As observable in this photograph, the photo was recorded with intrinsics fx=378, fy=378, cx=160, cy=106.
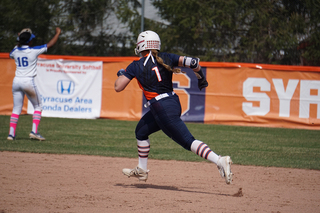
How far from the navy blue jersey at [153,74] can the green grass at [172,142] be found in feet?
9.38

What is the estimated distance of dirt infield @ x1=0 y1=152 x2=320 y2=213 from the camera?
164 inches

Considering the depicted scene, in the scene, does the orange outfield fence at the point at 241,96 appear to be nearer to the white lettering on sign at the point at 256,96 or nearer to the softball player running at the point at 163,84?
the white lettering on sign at the point at 256,96

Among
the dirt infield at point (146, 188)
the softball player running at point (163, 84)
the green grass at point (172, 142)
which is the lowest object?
the dirt infield at point (146, 188)

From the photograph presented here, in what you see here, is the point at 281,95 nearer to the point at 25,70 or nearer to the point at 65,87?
the point at 65,87

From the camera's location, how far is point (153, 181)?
5.58m

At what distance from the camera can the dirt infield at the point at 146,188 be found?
13.7 feet

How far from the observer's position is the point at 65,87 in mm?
13422

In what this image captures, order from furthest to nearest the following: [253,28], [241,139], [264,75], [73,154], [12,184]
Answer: [253,28] < [264,75] < [241,139] < [73,154] < [12,184]

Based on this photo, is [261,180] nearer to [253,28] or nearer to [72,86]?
[72,86]

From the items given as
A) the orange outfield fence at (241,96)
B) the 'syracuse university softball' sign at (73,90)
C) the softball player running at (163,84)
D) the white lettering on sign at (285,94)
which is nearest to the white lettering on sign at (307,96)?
the orange outfield fence at (241,96)

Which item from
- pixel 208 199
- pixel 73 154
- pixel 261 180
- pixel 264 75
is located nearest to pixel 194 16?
pixel 264 75

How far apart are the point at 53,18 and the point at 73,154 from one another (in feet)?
48.1

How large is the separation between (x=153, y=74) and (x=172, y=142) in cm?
492

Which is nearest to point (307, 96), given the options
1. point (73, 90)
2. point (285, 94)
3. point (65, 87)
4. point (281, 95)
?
point (285, 94)
